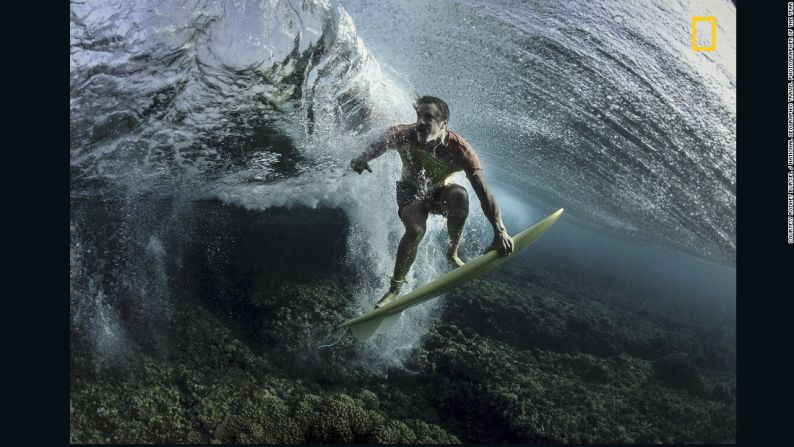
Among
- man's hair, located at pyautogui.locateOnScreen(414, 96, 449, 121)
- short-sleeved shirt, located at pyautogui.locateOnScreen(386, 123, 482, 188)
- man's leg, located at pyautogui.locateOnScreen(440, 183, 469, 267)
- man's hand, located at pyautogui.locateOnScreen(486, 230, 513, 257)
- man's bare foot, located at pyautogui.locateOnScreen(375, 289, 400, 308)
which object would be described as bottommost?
man's bare foot, located at pyautogui.locateOnScreen(375, 289, 400, 308)

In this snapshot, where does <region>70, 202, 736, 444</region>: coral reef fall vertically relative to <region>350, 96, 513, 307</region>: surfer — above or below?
below

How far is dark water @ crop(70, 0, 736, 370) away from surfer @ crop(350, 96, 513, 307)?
1.19 m

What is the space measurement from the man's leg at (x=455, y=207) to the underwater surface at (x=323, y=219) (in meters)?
1.61

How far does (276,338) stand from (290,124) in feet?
7.06

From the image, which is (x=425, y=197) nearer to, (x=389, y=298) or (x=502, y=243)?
(x=502, y=243)

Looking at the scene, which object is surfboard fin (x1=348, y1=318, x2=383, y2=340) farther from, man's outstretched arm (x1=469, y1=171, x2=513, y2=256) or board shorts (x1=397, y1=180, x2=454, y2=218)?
man's outstretched arm (x1=469, y1=171, x2=513, y2=256)

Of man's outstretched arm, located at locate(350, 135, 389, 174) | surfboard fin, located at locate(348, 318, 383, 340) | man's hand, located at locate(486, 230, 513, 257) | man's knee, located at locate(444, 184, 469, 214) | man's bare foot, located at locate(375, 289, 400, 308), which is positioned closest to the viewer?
man's hand, located at locate(486, 230, 513, 257)

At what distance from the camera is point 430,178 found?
3.16 m

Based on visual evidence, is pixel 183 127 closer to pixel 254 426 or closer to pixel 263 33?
pixel 263 33

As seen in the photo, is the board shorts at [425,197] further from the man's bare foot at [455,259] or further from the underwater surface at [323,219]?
the underwater surface at [323,219]

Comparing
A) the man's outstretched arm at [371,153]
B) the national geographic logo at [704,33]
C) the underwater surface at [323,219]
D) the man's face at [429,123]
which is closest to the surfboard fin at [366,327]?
the underwater surface at [323,219]

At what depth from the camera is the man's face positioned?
2.84 metres

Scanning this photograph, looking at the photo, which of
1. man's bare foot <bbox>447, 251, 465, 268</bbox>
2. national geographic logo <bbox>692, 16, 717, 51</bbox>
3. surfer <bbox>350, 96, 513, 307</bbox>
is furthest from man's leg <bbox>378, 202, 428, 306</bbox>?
national geographic logo <bbox>692, 16, 717, 51</bbox>

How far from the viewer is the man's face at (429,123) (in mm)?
2836
